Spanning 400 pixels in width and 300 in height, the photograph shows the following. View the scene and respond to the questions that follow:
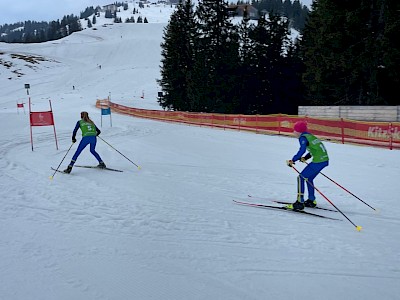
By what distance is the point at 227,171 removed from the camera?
11148 mm

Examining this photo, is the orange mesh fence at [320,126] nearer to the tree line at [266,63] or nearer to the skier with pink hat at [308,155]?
the tree line at [266,63]

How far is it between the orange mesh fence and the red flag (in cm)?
1149

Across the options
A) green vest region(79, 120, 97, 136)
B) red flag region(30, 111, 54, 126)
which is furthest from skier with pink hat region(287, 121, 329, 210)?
red flag region(30, 111, 54, 126)

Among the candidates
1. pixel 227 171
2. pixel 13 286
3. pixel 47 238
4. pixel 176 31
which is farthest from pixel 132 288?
pixel 176 31

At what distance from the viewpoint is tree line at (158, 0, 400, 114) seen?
80.9 feet

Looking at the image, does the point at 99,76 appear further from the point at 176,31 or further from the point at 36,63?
the point at 176,31

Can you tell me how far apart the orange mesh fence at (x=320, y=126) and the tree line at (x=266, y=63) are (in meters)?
7.64


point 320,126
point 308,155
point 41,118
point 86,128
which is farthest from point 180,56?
point 308,155

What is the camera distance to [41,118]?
14734 mm

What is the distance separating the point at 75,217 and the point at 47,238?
107cm

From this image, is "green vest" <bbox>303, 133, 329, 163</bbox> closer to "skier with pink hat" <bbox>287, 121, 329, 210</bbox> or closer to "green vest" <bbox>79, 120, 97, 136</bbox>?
"skier with pink hat" <bbox>287, 121, 329, 210</bbox>

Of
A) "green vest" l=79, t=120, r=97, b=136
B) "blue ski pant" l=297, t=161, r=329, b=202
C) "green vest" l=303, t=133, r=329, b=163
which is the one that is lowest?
"blue ski pant" l=297, t=161, r=329, b=202

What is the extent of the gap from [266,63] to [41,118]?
87.3ft

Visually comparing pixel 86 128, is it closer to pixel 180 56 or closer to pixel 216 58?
pixel 216 58
